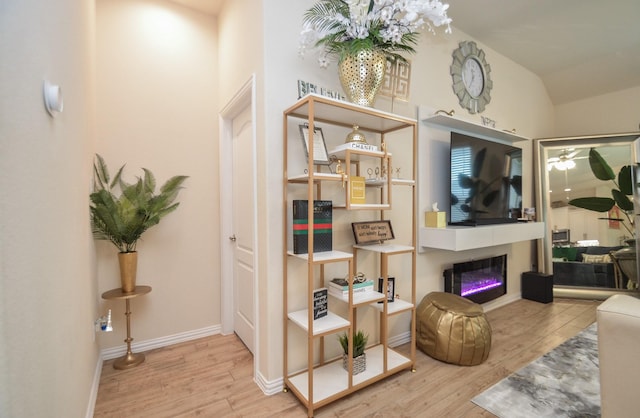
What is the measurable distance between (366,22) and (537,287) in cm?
391

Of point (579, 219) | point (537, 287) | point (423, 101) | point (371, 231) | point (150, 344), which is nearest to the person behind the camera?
point (371, 231)

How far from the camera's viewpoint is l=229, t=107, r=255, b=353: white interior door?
91.7 inches

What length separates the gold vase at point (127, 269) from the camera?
2.11 metres

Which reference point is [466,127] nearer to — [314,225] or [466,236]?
[466,236]

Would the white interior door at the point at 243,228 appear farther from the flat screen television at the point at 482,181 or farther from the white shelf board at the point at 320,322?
the flat screen television at the point at 482,181

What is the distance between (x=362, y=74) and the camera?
1803 mm

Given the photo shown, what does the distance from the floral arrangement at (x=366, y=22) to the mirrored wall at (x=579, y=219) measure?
347 cm

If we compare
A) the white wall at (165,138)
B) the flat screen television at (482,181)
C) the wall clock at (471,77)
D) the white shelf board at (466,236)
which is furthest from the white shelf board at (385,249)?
the wall clock at (471,77)

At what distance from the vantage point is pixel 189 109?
2.62 meters

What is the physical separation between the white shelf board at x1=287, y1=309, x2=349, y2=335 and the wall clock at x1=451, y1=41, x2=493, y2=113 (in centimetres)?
266

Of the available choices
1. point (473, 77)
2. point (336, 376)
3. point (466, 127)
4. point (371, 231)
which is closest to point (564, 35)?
point (473, 77)

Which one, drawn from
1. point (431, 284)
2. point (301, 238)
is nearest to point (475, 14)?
point (431, 284)

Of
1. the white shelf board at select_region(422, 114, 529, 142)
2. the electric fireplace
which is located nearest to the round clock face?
the white shelf board at select_region(422, 114, 529, 142)

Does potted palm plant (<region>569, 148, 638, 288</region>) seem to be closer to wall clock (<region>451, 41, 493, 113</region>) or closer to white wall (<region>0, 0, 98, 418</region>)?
wall clock (<region>451, 41, 493, 113</region>)
